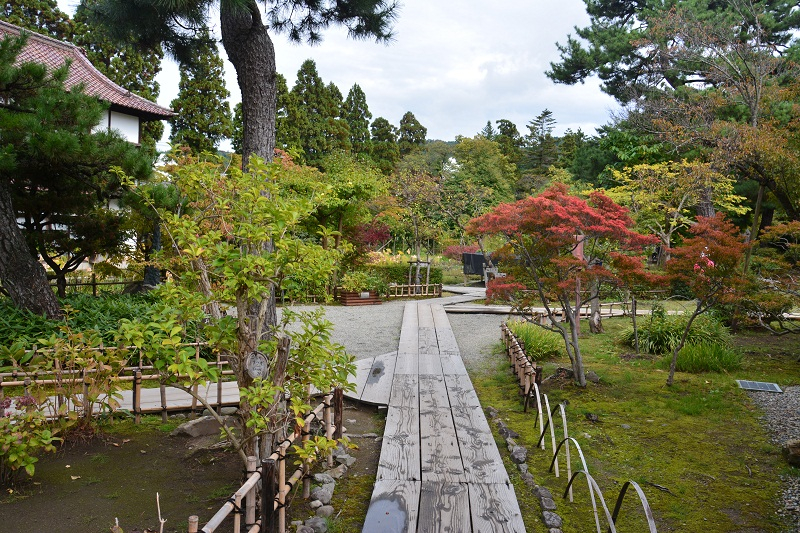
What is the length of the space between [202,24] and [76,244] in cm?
497

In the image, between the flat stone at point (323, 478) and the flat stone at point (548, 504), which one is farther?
the flat stone at point (323, 478)

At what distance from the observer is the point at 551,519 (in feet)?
12.5

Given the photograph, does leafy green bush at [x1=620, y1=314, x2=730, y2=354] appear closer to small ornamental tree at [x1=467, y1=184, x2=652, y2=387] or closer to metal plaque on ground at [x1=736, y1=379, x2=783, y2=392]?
metal plaque on ground at [x1=736, y1=379, x2=783, y2=392]

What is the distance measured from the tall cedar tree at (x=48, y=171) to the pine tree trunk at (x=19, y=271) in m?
0.01

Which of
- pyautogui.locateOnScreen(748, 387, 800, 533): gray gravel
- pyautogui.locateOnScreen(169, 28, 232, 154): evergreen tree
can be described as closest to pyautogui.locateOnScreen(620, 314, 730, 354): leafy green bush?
pyautogui.locateOnScreen(748, 387, 800, 533): gray gravel

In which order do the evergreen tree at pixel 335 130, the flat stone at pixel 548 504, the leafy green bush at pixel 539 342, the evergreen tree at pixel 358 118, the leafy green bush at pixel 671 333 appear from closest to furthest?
the flat stone at pixel 548 504, the leafy green bush at pixel 539 342, the leafy green bush at pixel 671 333, the evergreen tree at pixel 335 130, the evergreen tree at pixel 358 118

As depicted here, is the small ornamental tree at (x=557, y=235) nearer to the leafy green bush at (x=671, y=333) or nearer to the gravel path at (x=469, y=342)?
the gravel path at (x=469, y=342)

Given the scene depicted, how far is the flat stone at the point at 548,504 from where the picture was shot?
158 inches

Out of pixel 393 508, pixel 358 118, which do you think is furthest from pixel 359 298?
pixel 358 118

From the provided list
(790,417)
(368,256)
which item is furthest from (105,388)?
(368,256)

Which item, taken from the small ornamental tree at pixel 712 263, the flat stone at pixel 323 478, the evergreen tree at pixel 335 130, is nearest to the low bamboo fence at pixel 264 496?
the flat stone at pixel 323 478

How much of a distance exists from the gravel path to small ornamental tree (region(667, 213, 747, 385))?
1333 mm

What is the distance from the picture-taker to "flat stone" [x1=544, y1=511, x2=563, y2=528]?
12.4ft

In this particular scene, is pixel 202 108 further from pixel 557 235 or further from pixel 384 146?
pixel 557 235
